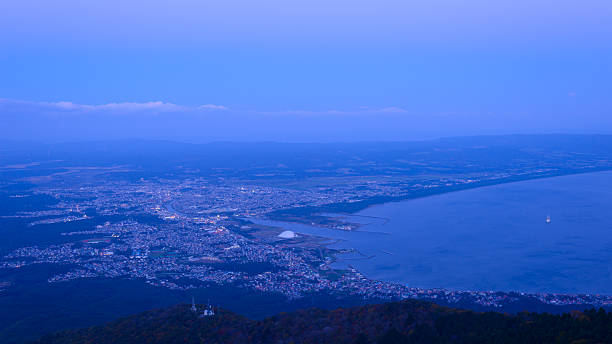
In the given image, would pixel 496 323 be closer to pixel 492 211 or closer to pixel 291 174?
pixel 492 211

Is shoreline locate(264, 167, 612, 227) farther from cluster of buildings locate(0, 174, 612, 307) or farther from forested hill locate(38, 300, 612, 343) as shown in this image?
forested hill locate(38, 300, 612, 343)

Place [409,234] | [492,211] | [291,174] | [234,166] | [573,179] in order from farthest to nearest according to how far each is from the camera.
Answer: [234,166] < [291,174] < [573,179] < [492,211] < [409,234]

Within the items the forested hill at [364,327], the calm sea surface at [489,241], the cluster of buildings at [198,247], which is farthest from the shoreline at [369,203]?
the forested hill at [364,327]

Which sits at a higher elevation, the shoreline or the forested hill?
the forested hill

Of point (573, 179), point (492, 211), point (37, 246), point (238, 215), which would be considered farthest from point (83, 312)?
point (573, 179)

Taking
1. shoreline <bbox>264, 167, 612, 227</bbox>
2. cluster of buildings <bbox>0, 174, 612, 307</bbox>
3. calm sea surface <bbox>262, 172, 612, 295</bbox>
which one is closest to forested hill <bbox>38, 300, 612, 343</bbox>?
cluster of buildings <bbox>0, 174, 612, 307</bbox>

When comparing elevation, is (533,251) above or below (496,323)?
below

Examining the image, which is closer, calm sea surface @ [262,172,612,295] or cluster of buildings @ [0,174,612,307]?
cluster of buildings @ [0,174,612,307]
